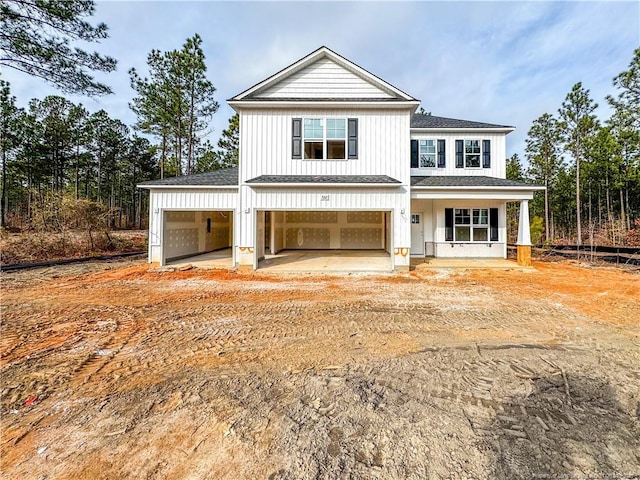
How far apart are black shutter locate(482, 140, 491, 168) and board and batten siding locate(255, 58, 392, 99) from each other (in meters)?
6.56

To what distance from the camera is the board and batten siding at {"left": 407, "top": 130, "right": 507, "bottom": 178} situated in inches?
545

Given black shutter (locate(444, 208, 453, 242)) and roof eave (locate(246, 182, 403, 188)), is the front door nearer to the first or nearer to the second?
black shutter (locate(444, 208, 453, 242))

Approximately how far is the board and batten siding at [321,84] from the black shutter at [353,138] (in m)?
1.21

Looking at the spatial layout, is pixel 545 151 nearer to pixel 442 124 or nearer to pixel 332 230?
pixel 442 124

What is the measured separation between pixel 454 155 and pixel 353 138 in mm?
5748

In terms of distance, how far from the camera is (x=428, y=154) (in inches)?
554

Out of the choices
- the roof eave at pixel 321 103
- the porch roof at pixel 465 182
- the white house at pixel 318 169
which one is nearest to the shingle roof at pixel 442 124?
the porch roof at pixel 465 182

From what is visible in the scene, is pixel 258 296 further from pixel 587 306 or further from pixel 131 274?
pixel 587 306

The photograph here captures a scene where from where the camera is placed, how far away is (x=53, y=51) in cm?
1065

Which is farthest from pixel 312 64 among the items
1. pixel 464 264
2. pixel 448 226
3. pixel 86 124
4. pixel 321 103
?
pixel 86 124

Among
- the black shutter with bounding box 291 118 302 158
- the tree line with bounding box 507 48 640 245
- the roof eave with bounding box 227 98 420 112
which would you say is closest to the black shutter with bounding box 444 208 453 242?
the roof eave with bounding box 227 98 420 112

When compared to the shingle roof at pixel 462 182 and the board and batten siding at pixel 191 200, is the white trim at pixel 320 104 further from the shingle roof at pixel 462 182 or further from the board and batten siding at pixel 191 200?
the board and batten siding at pixel 191 200

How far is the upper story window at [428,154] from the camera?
1402cm

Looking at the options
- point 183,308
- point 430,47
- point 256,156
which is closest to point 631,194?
point 430,47
